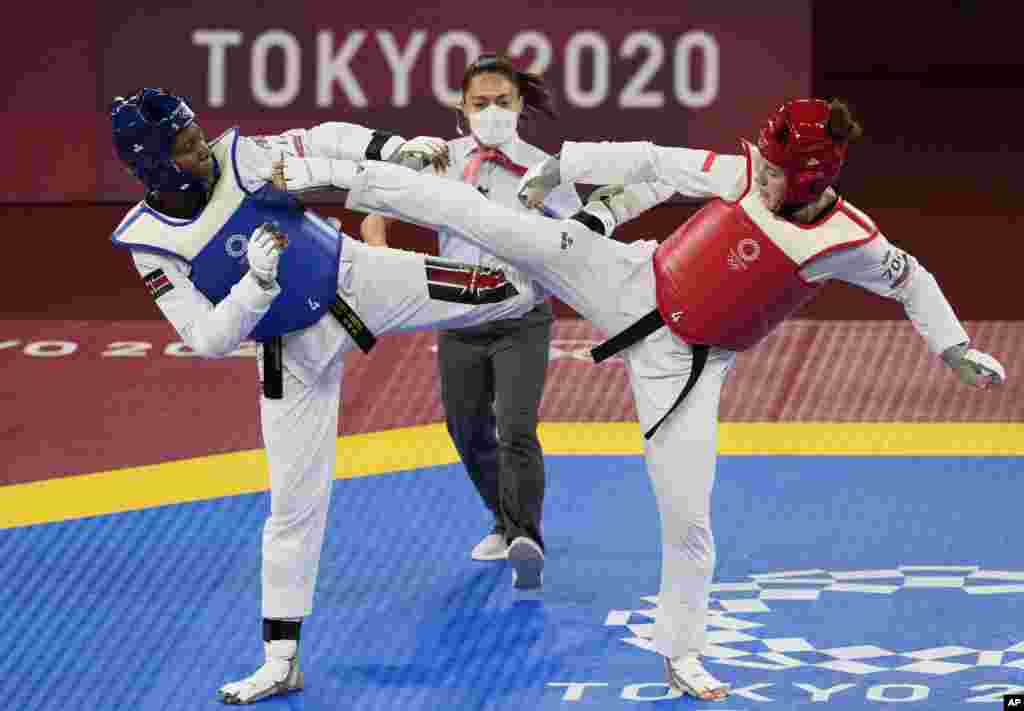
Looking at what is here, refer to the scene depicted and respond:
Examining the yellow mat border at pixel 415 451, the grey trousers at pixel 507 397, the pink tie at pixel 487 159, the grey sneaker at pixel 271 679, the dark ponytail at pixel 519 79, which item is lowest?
Answer: the yellow mat border at pixel 415 451

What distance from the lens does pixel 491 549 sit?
7.34m

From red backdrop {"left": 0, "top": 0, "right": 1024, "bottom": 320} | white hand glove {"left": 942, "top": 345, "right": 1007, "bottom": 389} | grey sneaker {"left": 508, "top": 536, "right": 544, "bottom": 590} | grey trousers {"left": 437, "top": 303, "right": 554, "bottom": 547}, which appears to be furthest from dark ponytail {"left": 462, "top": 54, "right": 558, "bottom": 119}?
red backdrop {"left": 0, "top": 0, "right": 1024, "bottom": 320}

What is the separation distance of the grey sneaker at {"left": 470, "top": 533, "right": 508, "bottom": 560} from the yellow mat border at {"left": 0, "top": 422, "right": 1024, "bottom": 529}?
3.49ft

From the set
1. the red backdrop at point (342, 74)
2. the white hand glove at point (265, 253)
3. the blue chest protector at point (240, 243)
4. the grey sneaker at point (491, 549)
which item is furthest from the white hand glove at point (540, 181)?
the red backdrop at point (342, 74)

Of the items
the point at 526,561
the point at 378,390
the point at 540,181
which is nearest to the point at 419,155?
the point at 540,181

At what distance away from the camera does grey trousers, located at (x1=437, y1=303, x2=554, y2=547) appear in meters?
6.88

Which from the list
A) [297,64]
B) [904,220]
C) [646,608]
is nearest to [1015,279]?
[904,220]

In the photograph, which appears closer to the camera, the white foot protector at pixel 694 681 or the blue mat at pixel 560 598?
the white foot protector at pixel 694 681

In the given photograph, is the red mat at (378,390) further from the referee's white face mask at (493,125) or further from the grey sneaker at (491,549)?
the referee's white face mask at (493,125)

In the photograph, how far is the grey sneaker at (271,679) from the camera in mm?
5906

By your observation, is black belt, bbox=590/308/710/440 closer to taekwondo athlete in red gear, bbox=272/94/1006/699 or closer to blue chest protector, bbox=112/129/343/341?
taekwondo athlete in red gear, bbox=272/94/1006/699

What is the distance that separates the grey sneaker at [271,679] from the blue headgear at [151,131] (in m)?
1.41

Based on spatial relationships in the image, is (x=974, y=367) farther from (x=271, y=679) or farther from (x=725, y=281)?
(x=271, y=679)

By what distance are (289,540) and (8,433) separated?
332 cm
